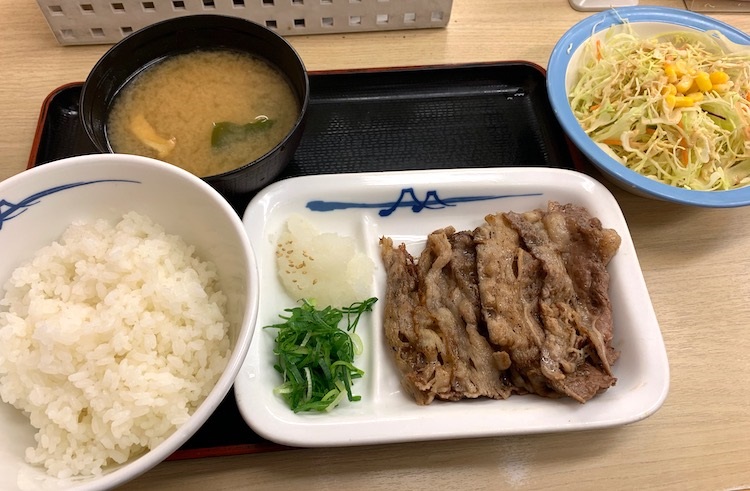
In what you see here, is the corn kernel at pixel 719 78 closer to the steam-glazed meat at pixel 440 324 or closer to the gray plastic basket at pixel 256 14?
the gray plastic basket at pixel 256 14

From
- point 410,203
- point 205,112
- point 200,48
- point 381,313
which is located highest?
point 200,48

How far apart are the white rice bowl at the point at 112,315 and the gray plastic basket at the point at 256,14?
1.25 metres

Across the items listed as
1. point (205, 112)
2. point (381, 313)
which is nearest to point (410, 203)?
point (381, 313)

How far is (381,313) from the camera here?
1.77m

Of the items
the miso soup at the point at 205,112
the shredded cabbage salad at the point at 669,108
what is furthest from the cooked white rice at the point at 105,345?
the shredded cabbage salad at the point at 669,108

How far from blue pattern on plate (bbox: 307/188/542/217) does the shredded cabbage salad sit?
49 cm

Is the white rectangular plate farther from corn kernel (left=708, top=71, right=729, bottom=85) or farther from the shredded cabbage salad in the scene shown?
corn kernel (left=708, top=71, right=729, bottom=85)

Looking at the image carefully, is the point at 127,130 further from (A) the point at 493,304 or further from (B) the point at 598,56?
(B) the point at 598,56

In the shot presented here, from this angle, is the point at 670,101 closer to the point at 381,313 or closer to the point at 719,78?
the point at 719,78

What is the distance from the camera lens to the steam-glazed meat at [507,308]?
1.57m

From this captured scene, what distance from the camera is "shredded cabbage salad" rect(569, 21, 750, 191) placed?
80.0 inches

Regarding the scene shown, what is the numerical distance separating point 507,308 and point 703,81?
4.44ft

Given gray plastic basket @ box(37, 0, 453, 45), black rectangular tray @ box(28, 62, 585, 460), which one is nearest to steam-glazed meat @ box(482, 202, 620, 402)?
black rectangular tray @ box(28, 62, 585, 460)

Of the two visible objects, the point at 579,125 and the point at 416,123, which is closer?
the point at 579,125
